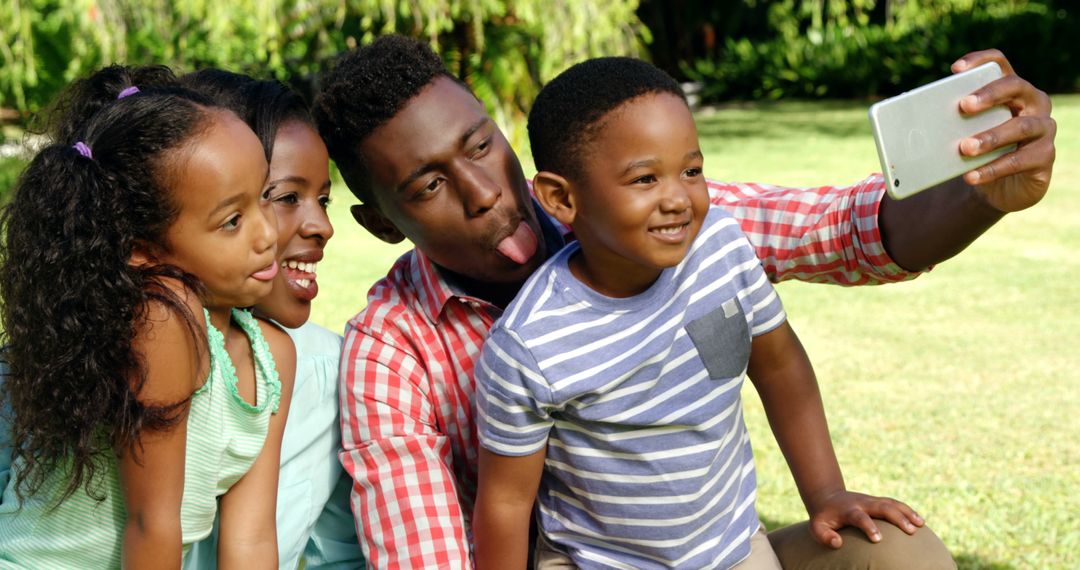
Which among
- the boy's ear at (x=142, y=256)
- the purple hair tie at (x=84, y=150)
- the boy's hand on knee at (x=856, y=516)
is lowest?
the boy's hand on knee at (x=856, y=516)

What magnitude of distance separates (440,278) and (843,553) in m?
0.95

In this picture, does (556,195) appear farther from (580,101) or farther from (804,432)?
(804,432)

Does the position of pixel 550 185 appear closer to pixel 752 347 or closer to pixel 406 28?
pixel 752 347

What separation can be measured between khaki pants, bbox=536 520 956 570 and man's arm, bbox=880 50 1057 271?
534 mm

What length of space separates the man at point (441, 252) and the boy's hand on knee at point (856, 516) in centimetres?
46

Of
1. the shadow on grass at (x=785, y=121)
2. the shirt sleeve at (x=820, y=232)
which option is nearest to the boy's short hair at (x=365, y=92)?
the shirt sleeve at (x=820, y=232)

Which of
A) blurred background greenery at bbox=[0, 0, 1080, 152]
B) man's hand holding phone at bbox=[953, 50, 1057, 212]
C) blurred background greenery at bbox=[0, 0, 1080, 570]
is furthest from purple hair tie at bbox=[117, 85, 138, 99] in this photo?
man's hand holding phone at bbox=[953, 50, 1057, 212]

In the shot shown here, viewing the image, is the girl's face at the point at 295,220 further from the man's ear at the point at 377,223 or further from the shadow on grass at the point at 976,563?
the shadow on grass at the point at 976,563

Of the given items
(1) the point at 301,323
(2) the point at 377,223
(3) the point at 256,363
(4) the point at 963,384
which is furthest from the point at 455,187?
(4) the point at 963,384

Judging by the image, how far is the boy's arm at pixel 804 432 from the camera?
228cm

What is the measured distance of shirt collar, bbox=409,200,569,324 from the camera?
2.40 m

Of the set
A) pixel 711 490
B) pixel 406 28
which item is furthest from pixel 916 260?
pixel 406 28

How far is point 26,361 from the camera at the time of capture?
6.57 feet

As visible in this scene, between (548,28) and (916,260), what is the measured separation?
368 inches
